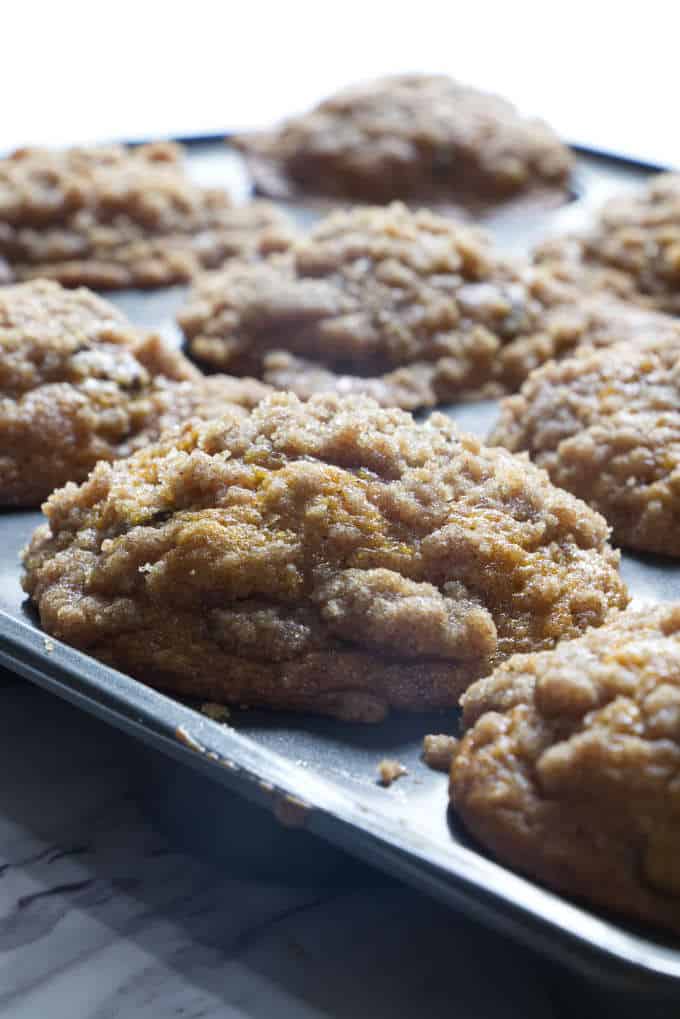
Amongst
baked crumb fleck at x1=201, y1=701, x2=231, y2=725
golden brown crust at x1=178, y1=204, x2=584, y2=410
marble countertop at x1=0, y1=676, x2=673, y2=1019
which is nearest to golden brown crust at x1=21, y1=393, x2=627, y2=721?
baked crumb fleck at x1=201, y1=701, x2=231, y2=725

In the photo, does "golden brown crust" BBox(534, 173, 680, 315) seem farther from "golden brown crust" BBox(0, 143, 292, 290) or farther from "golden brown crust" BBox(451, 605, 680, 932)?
"golden brown crust" BBox(451, 605, 680, 932)

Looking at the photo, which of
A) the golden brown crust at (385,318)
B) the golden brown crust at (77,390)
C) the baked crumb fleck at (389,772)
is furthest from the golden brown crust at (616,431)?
the baked crumb fleck at (389,772)

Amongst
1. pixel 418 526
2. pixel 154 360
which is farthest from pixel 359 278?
pixel 418 526

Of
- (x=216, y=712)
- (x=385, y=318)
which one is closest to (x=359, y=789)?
(x=216, y=712)

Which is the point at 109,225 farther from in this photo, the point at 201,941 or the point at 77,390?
the point at 201,941

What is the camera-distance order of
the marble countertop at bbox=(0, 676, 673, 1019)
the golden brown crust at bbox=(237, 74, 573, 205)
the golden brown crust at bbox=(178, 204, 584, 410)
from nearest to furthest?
the marble countertop at bbox=(0, 676, 673, 1019)
the golden brown crust at bbox=(178, 204, 584, 410)
the golden brown crust at bbox=(237, 74, 573, 205)
